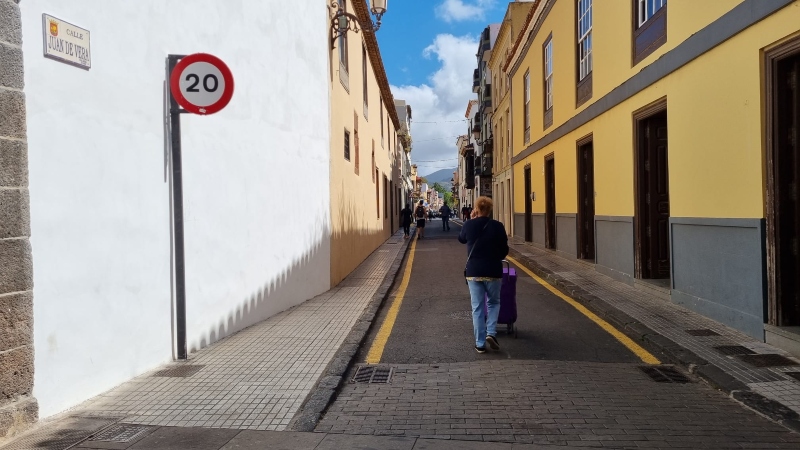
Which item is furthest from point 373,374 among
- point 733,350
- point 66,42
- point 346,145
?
point 346,145

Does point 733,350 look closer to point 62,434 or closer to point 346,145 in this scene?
point 62,434

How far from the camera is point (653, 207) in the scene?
9.78 meters

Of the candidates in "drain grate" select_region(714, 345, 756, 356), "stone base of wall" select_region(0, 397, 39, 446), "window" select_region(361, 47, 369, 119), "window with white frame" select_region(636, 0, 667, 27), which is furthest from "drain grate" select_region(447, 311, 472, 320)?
"window" select_region(361, 47, 369, 119)

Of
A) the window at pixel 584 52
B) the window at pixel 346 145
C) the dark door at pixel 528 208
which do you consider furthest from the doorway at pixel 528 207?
the window at pixel 346 145

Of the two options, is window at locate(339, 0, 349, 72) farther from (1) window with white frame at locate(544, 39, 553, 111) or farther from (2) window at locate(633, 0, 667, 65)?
(1) window with white frame at locate(544, 39, 553, 111)

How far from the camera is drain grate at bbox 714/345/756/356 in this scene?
18.9 ft

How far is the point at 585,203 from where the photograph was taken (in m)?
13.7

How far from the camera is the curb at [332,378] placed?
4.35 meters

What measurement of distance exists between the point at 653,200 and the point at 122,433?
851 centimetres

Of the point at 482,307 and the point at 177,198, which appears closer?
the point at 177,198

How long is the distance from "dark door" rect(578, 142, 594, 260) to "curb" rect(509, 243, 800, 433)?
389 cm

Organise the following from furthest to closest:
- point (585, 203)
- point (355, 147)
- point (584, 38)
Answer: point (355, 147), point (585, 203), point (584, 38)

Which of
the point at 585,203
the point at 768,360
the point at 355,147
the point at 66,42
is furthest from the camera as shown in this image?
the point at 355,147

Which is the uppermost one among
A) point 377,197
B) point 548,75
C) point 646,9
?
point 548,75
